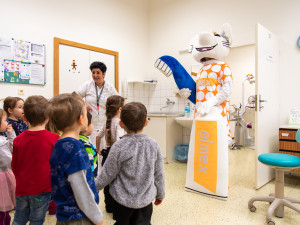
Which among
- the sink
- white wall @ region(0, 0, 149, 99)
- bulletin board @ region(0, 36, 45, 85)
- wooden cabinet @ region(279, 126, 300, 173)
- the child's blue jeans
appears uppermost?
Answer: white wall @ region(0, 0, 149, 99)

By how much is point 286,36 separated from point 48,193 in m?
3.09

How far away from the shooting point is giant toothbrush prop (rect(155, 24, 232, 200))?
220 centimetres

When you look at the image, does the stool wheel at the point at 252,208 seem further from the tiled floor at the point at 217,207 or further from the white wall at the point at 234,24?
the white wall at the point at 234,24

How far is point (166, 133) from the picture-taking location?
11.8 ft

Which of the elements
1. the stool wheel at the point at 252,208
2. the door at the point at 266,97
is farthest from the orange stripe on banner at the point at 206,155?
the door at the point at 266,97

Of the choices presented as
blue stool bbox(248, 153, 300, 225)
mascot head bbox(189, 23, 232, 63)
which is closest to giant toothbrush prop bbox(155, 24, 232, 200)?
mascot head bbox(189, 23, 232, 63)

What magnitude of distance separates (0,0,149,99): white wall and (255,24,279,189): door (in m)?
2.34

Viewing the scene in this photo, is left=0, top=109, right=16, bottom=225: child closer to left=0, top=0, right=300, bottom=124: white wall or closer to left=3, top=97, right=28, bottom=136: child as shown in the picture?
left=3, top=97, right=28, bottom=136: child

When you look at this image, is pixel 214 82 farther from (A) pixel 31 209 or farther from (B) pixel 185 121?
(A) pixel 31 209

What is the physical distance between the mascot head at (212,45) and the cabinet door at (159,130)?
1379 mm

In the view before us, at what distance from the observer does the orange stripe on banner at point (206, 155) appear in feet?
7.25

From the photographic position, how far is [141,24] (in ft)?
14.5

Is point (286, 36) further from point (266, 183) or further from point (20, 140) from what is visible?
point (20, 140)

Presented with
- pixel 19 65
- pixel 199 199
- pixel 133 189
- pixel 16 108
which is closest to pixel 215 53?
pixel 199 199
